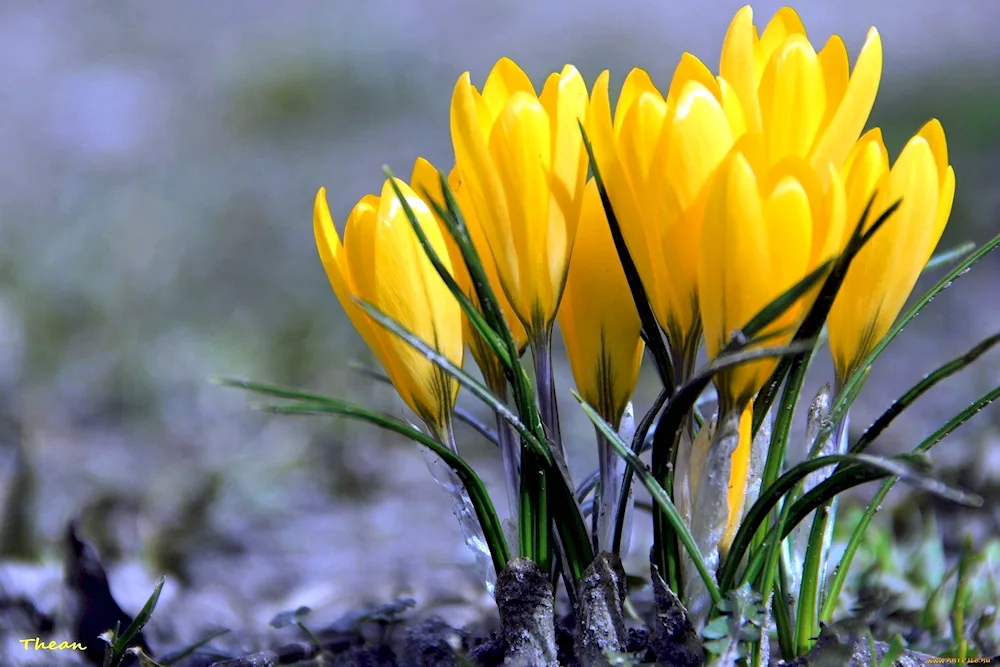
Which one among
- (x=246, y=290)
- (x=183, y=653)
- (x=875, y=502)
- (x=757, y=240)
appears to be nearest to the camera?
(x=757, y=240)

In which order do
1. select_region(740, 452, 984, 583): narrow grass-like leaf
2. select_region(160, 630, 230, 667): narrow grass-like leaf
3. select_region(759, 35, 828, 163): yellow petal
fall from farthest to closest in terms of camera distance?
select_region(160, 630, 230, 667): narrow grass-like leaf → select_region(759, 35, 828, 163): yellow petal → select_region(740, 452, 984, 583): narrow grass-like leaf

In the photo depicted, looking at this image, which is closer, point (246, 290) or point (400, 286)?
point (400, 286)

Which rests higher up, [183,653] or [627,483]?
[627,483]

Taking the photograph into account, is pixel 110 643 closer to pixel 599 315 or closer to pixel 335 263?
pixel 335 263

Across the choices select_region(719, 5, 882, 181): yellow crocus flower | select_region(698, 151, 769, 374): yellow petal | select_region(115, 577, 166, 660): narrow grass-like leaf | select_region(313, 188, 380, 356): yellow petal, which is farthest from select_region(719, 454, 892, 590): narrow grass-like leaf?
select_region(115, 577, 166, 660): narrow grass-like leaf

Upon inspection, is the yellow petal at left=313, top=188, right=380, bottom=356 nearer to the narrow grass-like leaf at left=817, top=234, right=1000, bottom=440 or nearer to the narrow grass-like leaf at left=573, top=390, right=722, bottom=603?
the narrow grass-like leaf at left=573, top=390, right=722, bottom=603

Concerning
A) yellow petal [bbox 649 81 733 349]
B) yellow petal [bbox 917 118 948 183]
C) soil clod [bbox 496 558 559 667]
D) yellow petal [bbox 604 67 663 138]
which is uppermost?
yellow petal [bbox 604 67 663 138]

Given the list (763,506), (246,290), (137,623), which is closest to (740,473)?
(763,506)

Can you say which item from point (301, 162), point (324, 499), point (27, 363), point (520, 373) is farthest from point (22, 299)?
point (520, 373)
